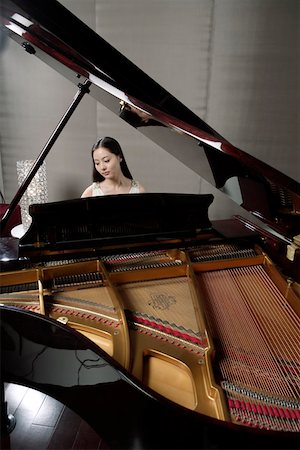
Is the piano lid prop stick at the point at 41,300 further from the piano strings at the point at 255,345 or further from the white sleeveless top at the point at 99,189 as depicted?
the white sleeveless top at the point at 99,189

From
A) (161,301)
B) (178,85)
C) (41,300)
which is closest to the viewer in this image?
(41,300)

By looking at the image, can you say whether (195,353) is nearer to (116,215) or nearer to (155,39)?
(116,215)

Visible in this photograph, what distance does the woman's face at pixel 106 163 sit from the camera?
2.61m

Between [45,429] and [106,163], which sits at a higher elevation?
[106,163]

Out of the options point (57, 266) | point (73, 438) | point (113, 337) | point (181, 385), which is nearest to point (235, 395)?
point (181, 385)

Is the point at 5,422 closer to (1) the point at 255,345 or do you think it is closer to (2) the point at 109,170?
(1) the point at 255,345

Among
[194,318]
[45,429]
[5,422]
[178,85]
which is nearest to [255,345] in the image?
[194,318]

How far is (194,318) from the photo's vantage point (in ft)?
4.83

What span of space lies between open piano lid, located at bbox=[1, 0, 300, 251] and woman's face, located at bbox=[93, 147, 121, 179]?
2.60 ft

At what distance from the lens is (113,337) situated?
133 cm

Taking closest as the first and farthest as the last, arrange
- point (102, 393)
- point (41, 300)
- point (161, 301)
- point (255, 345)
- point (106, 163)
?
point (102, 393)
point (255, 345)
point (41, 300)
point (161, 301)
point (106, 163)

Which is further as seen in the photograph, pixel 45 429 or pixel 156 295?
pixel 45 429

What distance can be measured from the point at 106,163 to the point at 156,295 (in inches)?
53.4

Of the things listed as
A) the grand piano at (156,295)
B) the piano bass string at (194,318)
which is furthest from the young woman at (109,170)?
the piano bass string at (194,318)
